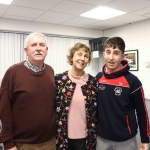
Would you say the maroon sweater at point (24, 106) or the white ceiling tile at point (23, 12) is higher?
the white ceiling tile at point (23, 12)

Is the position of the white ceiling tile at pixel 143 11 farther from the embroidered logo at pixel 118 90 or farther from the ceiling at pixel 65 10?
the embroidered logo at pixel 118 90

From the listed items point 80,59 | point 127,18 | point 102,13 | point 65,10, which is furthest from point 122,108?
point 127,18

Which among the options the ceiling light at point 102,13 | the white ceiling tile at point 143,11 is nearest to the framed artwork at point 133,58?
the white ceiling tile at point 143,11

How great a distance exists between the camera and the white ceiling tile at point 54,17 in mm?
3725

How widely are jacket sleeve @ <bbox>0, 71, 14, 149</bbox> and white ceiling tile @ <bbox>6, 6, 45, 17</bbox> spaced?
7.72ft

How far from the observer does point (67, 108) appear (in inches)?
64.4

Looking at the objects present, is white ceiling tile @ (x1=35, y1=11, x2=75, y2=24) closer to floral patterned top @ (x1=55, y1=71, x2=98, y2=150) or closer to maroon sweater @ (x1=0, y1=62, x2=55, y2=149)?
floral patterned top @ (x1=55, y1=71, x2=98, y2=150)

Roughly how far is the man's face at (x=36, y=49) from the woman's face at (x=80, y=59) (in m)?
0.33

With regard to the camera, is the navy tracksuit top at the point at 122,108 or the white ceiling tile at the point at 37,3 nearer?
the navy tracksuit top at the point at 122,108

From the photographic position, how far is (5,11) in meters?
3.53

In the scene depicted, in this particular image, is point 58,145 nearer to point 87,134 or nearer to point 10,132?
point 87,134

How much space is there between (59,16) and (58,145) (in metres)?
2.89

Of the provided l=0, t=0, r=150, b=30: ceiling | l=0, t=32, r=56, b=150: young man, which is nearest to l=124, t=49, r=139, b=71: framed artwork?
l=0, t=0, r=150, b=30: ceiling

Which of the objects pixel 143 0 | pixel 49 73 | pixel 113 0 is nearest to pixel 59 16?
pixel 113 0
